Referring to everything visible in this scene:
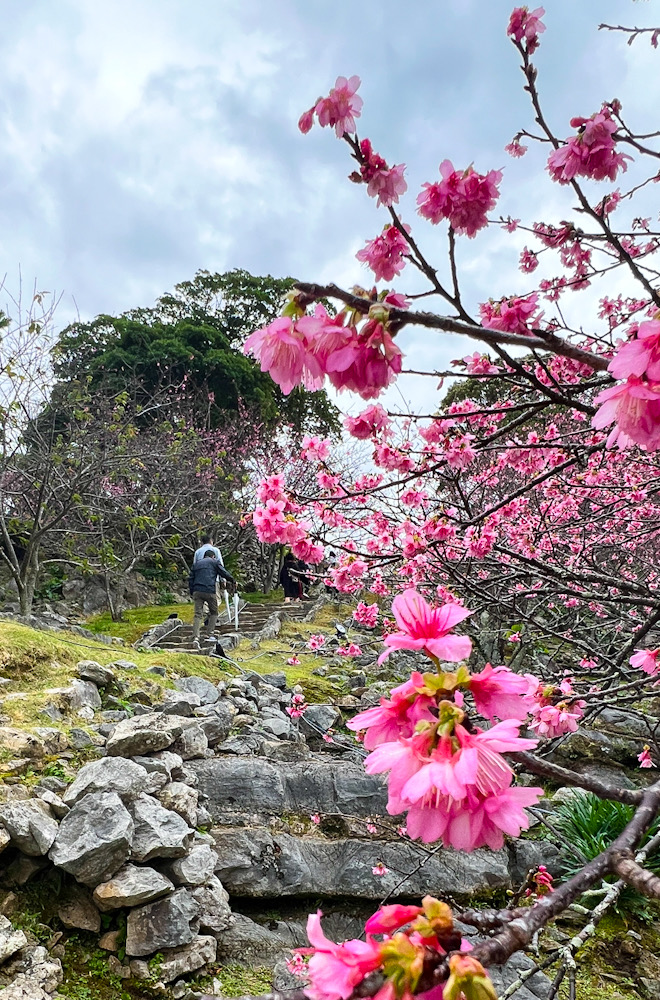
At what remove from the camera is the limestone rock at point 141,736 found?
3482mm

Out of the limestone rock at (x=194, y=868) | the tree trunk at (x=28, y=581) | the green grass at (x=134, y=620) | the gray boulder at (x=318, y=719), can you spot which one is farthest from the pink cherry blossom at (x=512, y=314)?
the green grass at (x=134, y=620)

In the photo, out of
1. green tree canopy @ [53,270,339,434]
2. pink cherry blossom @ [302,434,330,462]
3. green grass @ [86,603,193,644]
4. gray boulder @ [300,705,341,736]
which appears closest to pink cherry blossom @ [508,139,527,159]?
pink cherry blossom @ [302,434,330,462]

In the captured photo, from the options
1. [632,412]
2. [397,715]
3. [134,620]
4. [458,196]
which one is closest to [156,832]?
[397,715]

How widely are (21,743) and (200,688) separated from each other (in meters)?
2.30

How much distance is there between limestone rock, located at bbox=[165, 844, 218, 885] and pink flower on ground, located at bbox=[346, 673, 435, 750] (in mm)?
2759

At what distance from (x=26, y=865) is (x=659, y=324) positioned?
11.0 feet

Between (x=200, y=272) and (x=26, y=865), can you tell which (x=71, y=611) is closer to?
(x=26, y=865)

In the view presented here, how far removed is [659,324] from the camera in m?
0.85

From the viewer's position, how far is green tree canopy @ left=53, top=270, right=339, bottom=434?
59.1 ft

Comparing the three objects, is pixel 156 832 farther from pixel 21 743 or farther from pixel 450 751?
pixel 450 751

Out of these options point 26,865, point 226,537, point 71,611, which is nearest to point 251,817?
point 26,865

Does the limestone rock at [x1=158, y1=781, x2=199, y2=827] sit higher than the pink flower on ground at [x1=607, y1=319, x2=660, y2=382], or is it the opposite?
the pink flower on ground at [x1=607, y1=319, x2=660, y2=382]

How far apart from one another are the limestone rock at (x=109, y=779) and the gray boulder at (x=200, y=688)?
6.88ft

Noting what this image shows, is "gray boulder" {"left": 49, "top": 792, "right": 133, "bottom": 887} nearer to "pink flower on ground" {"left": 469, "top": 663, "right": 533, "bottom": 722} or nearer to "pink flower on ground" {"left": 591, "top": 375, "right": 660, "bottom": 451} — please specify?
"pink flower on ground" {"left": 469, "top": 663, "right": 533, "bottom": 722}
